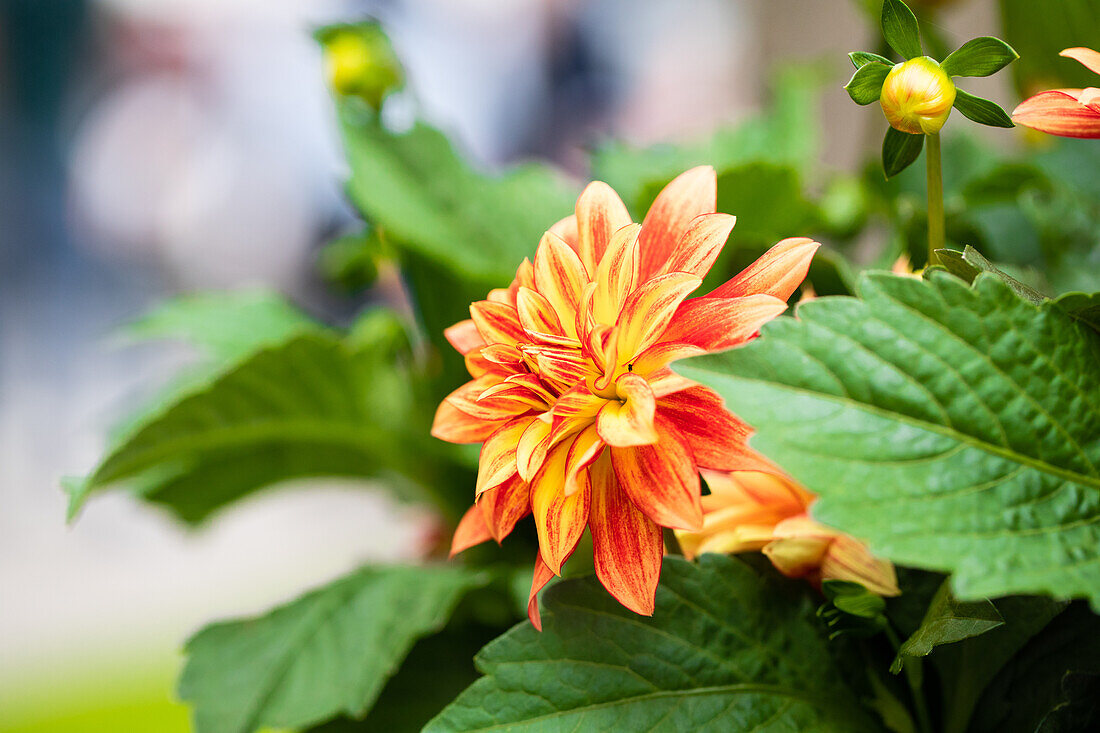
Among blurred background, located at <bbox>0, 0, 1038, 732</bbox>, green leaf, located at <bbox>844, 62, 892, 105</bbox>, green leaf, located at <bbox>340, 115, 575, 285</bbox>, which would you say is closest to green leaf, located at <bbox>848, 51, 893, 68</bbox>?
green leaf, located at <bbox>844, 62, 892, 105</bbox>

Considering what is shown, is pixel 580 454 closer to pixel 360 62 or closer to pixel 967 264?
pixel 967 264

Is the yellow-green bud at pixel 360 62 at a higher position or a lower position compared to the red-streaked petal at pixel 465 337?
higher

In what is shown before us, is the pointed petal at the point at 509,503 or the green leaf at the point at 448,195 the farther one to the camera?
the green leaf at the point at 448,195

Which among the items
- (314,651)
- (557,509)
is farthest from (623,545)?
(314,651)

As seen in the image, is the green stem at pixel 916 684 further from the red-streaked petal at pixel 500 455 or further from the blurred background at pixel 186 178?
the blurred background at pixel 186 178

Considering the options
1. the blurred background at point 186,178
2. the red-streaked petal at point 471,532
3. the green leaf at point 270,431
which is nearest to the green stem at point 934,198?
the red-streaked petal at point 471,532

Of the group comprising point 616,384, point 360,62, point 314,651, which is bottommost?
point 314,651

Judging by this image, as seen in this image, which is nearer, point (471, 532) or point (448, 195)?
point (471, 532)

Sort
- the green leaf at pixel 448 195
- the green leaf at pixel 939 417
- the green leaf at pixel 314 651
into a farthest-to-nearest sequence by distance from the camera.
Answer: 1. the green leaf at pixel 448 195
2. the green leaf at pixel 314 651
3. the green leaf at pixel 939 417
